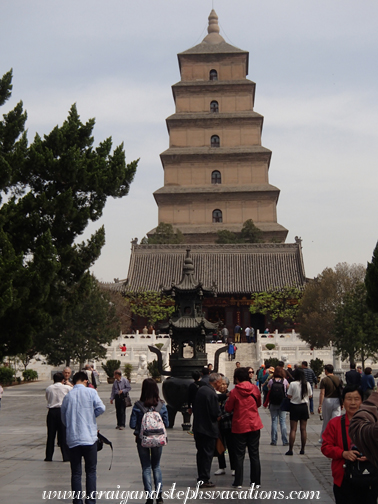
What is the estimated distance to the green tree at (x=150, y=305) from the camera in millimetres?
42000

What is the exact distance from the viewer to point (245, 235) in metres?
49.7

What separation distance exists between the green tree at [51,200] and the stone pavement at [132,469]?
209 cm

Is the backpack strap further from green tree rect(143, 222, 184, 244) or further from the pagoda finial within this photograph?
the pagoda finial

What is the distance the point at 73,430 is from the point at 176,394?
296 inches

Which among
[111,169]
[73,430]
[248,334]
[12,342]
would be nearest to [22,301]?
[12,342]

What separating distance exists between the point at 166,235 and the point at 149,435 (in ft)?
141

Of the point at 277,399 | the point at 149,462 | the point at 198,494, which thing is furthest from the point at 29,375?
the point at 149,462

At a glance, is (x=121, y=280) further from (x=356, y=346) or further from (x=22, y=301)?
(x=22, y=301)

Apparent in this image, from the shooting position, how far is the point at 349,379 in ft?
50.1

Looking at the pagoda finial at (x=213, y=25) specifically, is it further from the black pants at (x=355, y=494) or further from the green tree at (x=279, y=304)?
the black pants at (x=355, y=494)

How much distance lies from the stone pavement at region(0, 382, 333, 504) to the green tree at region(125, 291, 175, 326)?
27.5 metres

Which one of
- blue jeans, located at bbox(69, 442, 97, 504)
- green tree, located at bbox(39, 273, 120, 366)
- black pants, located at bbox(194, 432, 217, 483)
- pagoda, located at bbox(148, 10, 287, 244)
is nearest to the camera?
blue jeans, located at bbox(69, 442, 97, 504)

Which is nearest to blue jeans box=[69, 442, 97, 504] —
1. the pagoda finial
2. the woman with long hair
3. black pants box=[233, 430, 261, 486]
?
black pants box=[233, 430, 261, 486]

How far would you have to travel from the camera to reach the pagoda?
1989 inches
